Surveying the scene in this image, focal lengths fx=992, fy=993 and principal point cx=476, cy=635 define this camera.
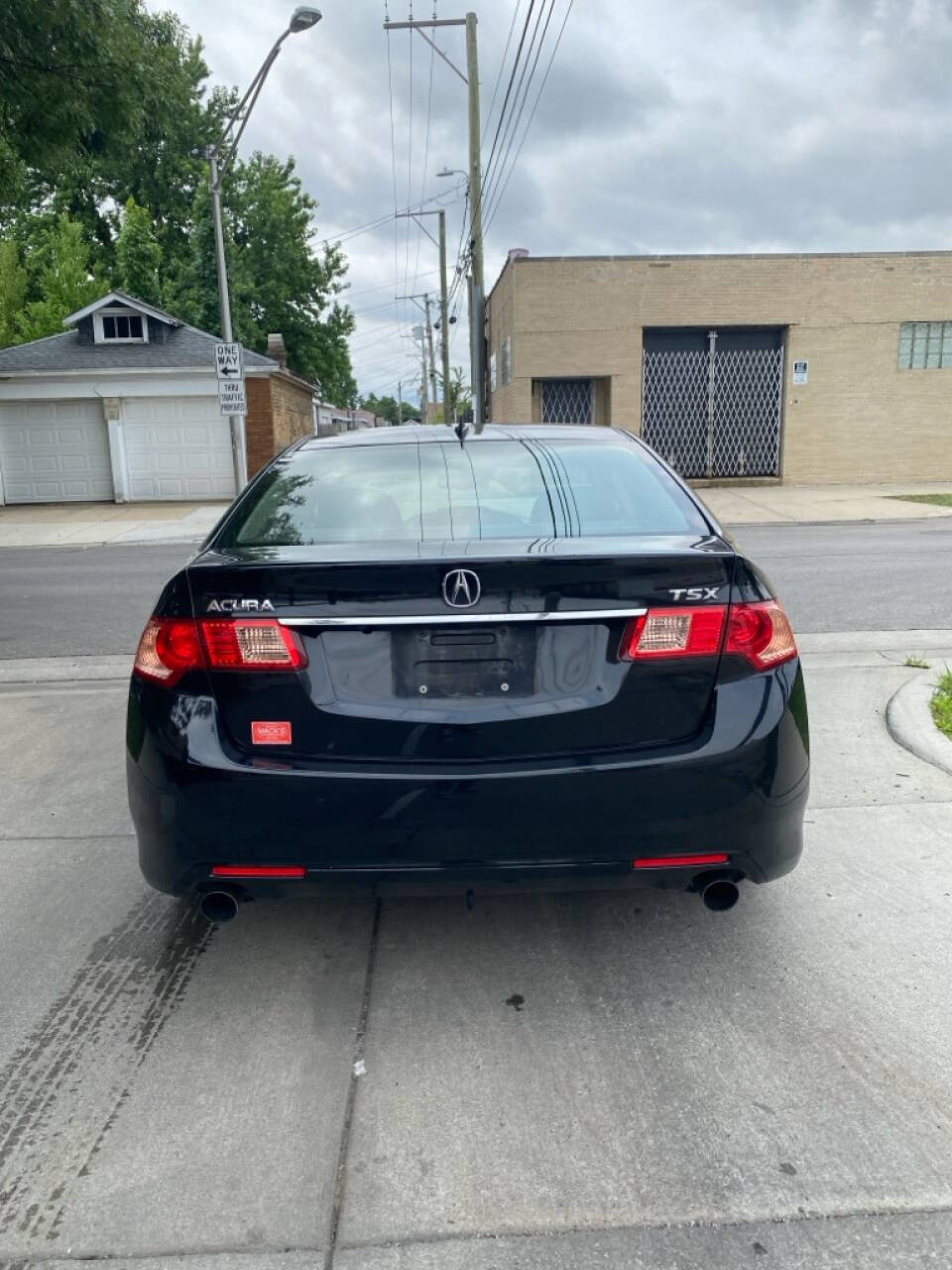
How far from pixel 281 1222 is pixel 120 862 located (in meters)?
2.14

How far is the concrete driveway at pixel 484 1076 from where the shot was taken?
2.11 meters

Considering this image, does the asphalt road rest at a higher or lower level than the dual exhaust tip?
lower

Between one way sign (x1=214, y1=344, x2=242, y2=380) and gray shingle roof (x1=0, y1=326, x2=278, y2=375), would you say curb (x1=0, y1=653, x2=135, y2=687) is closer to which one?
one way sign (x1=214, y1=344, x2=242, y2=380)

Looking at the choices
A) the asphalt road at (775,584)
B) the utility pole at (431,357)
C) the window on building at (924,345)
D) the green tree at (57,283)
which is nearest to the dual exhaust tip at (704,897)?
the asphalt road at (775,584)

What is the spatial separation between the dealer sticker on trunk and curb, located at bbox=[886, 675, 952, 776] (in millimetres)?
3433

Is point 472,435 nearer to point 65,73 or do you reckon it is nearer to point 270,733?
point 270,733

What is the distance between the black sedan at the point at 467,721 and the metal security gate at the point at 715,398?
20.8 metres

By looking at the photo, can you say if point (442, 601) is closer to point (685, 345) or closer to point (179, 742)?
point (179, 742)

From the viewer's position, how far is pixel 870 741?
5207 millimetres

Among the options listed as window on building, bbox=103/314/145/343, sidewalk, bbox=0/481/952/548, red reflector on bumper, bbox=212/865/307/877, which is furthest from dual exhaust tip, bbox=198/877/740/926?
window on building, bbox=103/314/145/343

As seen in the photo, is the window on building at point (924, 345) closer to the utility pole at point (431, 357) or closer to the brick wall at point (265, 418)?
the brick wall at point (265, 418)

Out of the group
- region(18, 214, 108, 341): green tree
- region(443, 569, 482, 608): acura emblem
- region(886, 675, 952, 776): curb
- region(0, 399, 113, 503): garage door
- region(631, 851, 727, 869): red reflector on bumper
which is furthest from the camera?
region(18, 214, 108, 341): green tree

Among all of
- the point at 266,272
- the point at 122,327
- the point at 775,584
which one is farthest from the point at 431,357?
the point at 775,584

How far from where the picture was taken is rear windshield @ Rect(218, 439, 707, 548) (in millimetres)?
3064
